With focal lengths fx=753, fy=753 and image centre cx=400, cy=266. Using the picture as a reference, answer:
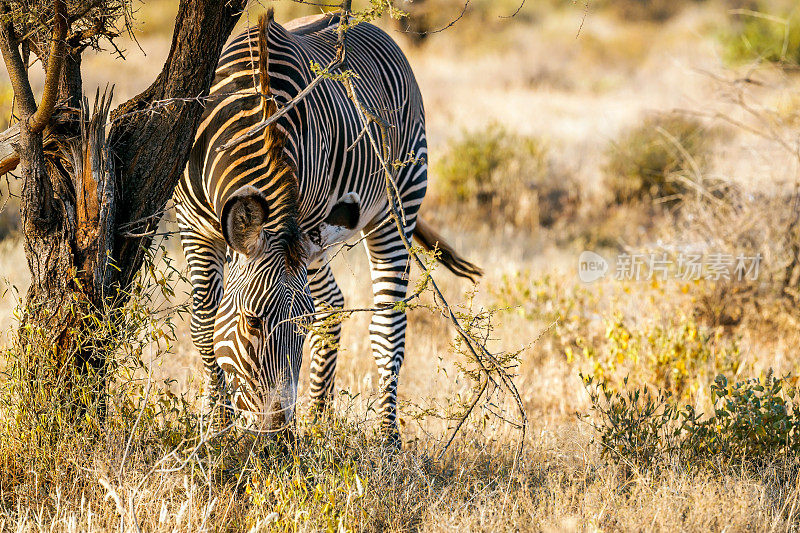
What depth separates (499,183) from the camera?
11.0m

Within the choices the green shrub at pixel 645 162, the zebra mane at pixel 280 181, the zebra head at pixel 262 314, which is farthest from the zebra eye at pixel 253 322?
the green shrub at pixel 645 162

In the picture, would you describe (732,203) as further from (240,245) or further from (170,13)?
(170,13)

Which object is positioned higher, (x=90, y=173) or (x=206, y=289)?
(x=90, y=173)

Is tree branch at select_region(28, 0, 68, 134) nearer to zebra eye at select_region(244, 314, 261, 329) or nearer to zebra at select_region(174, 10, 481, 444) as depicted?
zebra at select_region(174, 10, 481, 444)

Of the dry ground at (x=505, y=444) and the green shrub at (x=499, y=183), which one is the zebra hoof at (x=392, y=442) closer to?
the dry ground at (x=505, y=444)

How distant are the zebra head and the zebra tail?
2352 millimetres

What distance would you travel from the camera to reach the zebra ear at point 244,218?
301cm

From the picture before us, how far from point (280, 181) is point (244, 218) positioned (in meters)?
0.28

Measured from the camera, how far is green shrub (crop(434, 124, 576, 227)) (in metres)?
10.6

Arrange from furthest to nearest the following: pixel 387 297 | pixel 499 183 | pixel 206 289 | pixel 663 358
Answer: pixel 499 183, pixel 663 358, pixel 387 297, pixel 206 289

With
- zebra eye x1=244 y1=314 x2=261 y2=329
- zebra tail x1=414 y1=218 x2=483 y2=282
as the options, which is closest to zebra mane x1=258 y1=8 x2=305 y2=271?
zebra eye x1=244 y1=314 x2=261 y2=329

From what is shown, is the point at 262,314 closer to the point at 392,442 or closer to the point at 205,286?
the point at 205,286

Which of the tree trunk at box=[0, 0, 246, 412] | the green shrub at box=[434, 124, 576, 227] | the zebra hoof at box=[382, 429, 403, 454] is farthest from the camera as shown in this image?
the green shrub at box=[434, 124, 576, 227]

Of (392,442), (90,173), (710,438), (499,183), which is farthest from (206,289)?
(499,183)
